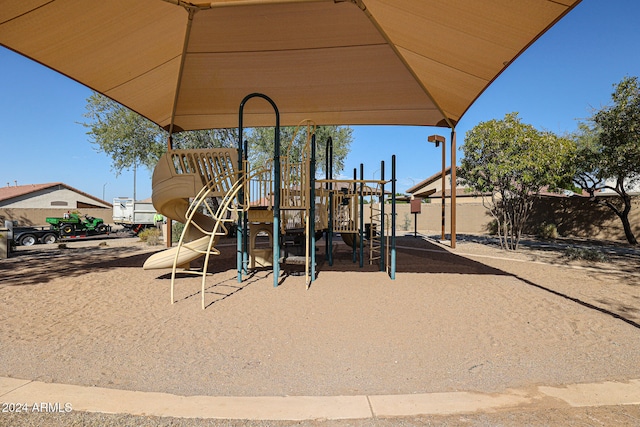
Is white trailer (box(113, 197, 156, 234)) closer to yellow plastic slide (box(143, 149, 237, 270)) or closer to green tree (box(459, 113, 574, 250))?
yellow plastic slide (box(143, 149, 237, 270))

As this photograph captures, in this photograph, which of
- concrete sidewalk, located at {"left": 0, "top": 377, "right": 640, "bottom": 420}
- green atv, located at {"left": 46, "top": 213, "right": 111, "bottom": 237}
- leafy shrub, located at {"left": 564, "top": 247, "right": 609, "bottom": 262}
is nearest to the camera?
concrete sidewalk, located at {"left": 0, "top": 377, "right": 640, "bottom": 420}

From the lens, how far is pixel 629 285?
23.1 ft

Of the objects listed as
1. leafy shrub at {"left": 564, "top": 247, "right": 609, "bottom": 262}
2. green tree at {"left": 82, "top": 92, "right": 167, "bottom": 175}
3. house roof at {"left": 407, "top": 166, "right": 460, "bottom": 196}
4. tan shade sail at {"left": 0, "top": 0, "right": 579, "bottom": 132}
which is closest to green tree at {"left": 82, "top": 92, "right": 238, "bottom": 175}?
green tree at {"left": 82, "top": 92, "right": 167, "bottom": 175}

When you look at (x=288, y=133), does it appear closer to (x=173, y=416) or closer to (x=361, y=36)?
(x=361, y=36)

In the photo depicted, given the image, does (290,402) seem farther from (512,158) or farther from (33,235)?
(33,235)

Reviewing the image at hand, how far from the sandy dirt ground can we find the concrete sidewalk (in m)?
0.14

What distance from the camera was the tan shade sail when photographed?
581 cm

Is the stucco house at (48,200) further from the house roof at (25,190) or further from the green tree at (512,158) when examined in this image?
the green tree at (512,158)

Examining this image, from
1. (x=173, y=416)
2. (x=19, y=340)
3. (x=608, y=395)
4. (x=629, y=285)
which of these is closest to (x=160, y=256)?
(x=19, y=340)

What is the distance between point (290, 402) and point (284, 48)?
285 inches

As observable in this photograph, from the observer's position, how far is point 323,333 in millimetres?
4246

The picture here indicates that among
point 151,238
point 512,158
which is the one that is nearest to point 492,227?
point 512,158

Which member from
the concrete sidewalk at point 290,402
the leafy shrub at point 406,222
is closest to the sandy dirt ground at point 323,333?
the concrete sidewalk at point 290,402

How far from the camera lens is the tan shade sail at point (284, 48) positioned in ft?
19.1
